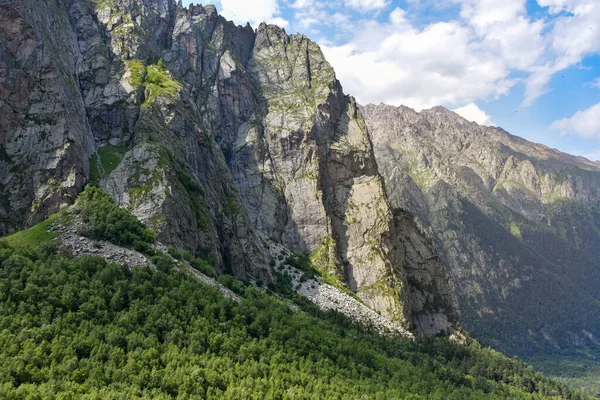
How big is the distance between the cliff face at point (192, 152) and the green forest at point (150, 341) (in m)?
17.3

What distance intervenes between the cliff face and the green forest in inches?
682

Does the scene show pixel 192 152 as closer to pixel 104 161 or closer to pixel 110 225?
pixel 104 161

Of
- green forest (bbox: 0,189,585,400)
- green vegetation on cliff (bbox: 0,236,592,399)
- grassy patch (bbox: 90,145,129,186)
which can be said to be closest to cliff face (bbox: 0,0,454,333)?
grassy patch (bbox: 90,145,129,186)

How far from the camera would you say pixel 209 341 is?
201 ft

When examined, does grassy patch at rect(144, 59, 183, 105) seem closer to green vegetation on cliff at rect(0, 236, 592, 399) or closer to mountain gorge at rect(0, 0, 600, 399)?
mountain gorge at rect(0, 0, 600, 399)

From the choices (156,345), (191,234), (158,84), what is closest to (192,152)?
(158,84)

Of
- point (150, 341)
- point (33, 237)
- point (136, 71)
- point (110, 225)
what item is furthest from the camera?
point (136, 71)

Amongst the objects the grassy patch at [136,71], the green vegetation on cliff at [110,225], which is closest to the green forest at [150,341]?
the green vegetation on cliff at [110,225]

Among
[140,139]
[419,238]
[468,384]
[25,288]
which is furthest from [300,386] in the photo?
[419,238]

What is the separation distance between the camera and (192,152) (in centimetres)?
13262

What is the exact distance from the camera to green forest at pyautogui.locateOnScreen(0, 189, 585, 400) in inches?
1900

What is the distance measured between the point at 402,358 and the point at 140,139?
A: 85568 mm

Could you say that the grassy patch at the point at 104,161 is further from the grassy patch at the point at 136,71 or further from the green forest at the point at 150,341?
the grassy patch at the point at 136,71

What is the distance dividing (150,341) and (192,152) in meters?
83.9
